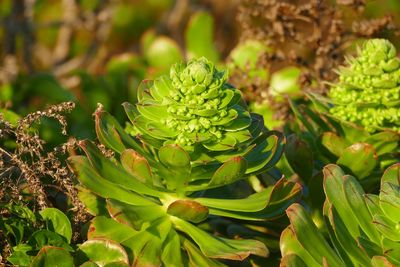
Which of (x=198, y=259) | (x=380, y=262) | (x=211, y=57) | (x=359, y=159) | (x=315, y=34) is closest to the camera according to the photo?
(x=380, y=262)

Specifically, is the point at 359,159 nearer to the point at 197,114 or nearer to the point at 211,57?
the point at 197,114

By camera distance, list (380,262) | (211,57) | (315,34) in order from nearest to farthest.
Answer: (380,262)
(315,34)
(211,57)

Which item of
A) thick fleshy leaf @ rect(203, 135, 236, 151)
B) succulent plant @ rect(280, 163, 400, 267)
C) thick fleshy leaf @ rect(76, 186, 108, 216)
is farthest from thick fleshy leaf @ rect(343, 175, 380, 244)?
thick fleshy leaf @ rect(76, 186, 108, 216)

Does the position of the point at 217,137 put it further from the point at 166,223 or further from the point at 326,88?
the point at 326,88

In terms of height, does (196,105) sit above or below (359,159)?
above

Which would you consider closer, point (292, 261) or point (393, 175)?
point (292, 261)

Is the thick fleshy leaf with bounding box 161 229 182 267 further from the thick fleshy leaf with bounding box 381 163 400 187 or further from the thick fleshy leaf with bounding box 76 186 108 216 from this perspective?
the thick fleshy leaf with bounding box 381 163 400 187

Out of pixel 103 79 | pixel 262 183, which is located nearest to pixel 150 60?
pixel 103 79

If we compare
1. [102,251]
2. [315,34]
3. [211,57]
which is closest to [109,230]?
[102,251]
